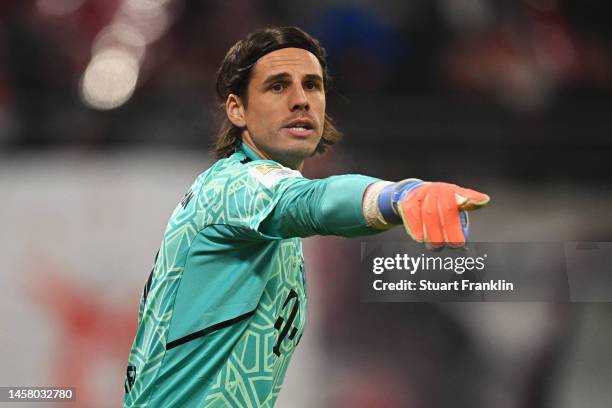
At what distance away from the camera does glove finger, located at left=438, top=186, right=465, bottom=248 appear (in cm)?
100

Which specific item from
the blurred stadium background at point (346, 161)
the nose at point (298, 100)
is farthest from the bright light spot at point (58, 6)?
the nose at point (298, 100)

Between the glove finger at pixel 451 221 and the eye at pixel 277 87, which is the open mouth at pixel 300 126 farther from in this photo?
the glove finger at pixel 451 221

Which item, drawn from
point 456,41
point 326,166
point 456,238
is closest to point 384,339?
point 326,166

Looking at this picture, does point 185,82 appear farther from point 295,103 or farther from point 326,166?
point 295,103

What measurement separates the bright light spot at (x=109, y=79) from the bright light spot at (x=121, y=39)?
22mm

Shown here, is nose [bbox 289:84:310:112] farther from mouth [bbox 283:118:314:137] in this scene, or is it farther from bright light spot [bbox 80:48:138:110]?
bright light spot [bbox 80:48:138:110]

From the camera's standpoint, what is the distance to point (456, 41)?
11.2 feet

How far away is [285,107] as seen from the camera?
1.70 m

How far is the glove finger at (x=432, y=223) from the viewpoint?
999 mm

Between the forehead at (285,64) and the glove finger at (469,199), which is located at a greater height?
the forehead at (285,64)

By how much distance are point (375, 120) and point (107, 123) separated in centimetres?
103

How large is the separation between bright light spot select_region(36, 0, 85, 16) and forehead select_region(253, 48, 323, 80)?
1883mm

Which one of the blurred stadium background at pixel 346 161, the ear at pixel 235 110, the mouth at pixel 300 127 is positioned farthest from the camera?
the blurred stadium background at pixel 346 161

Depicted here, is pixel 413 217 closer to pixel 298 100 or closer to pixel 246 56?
pixel 298 100
